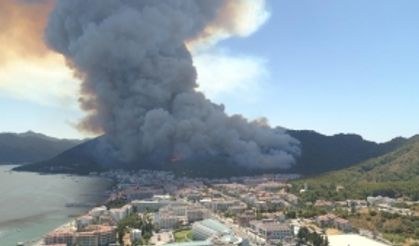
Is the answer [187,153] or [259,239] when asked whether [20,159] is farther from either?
[259,239]

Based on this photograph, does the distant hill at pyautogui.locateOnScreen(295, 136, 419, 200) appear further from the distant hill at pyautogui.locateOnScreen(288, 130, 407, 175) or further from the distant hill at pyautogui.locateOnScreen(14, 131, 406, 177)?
the distant hill at pyautogui.locateOnScreen(14, 131, 406, 177)

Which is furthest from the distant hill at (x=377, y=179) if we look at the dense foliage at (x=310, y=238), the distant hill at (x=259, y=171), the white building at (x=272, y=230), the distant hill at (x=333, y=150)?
the dense foliage at (x=310, y=238)

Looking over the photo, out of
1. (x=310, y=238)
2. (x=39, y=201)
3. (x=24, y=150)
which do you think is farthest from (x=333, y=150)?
(x=24, y=150)

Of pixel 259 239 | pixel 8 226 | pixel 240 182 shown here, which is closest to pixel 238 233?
pixel 259 239

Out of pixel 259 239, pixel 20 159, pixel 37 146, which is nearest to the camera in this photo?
pixel 259 239

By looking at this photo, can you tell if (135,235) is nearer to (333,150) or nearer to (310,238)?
(310,238)

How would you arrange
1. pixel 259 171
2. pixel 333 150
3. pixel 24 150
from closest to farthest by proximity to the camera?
pixel 259 171
pixel 333 150
pixel 24 150

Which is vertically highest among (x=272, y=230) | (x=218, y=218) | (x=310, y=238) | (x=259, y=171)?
(x=259, y=171)

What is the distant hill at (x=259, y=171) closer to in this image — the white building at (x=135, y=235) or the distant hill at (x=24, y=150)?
the white building at (x=135, y=235)
